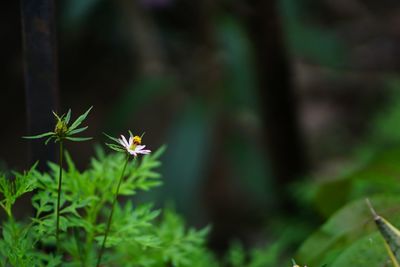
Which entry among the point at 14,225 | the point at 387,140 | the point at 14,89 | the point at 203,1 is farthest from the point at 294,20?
the point at 14,225

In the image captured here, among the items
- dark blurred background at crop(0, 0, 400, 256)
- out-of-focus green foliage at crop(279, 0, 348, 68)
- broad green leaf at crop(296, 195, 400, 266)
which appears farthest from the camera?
out-of-focus green foliage at crop(279, 0, 348, 68)

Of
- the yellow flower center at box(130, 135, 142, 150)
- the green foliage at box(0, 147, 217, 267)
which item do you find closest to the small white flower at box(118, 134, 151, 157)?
the yellow flower center at box(130, 135, 142, 150)

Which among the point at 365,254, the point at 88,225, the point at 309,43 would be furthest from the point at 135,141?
the point at 309,43

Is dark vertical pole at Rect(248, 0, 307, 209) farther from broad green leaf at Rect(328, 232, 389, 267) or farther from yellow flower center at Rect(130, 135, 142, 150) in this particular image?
yellow flower center at Rect(130, 135, 142, 150)

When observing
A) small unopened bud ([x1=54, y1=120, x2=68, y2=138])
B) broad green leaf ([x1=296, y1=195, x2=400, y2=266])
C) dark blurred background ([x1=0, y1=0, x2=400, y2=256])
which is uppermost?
dark blurred background ([x1=0, y1=0, x2=400, y2=256])

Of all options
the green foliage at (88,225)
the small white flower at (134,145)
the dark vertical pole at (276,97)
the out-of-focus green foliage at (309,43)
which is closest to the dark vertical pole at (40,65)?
the green foliage at (88,225)

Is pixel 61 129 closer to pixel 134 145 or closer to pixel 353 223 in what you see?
pixel 134 145

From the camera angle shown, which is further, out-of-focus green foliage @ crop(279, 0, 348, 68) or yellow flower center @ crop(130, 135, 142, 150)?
out-of-focus green foliage @ crop(279, 0, 348, 68)

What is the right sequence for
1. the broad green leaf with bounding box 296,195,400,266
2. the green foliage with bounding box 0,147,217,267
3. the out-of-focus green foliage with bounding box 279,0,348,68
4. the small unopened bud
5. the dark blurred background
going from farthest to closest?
the out-of-focus green foliage with bounding box 279,0,348,68 → the dark blurred background → the broad green leaf with bounding box 296,195,400,266 → the green foliage with bounding box 0,147,217,267 → the small unopened bud
